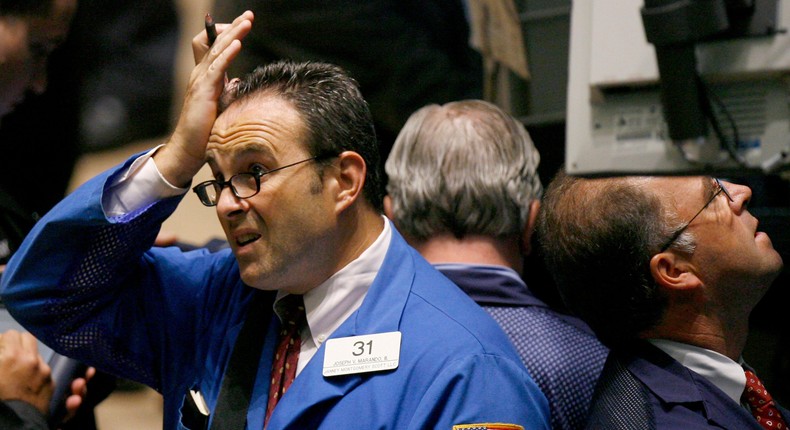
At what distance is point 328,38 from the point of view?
3.57 meters

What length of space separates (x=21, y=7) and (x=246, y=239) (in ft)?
4.96

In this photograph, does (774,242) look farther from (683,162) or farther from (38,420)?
(38,420)

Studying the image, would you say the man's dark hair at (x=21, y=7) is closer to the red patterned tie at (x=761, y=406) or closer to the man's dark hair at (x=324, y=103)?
the man's dark hair at (x=324, y=103)

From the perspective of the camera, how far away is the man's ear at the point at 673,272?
1860mm

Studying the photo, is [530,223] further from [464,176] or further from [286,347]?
[286,347]

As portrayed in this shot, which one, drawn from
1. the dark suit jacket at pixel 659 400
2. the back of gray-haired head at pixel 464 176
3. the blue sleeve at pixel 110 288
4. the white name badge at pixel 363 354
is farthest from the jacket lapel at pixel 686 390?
the blue sleeve at pixel 110 288

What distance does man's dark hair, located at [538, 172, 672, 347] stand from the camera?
1.88 metres

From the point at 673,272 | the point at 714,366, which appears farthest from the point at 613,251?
the point at 714,366

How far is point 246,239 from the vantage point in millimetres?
1917

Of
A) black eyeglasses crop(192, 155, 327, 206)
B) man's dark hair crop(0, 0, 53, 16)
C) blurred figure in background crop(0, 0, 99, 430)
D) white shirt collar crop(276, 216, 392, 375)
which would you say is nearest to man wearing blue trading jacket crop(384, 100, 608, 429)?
white shirt collar crop(276, 216, 392, 375)

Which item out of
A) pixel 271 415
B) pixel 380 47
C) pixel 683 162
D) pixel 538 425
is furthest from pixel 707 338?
pixel 380 47

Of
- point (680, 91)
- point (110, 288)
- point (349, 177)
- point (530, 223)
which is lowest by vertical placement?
point (530, 223)

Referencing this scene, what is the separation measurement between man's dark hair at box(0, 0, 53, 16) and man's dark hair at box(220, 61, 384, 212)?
1.25 metres

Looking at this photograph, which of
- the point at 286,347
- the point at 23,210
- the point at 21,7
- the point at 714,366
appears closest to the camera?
the point at 714,366
